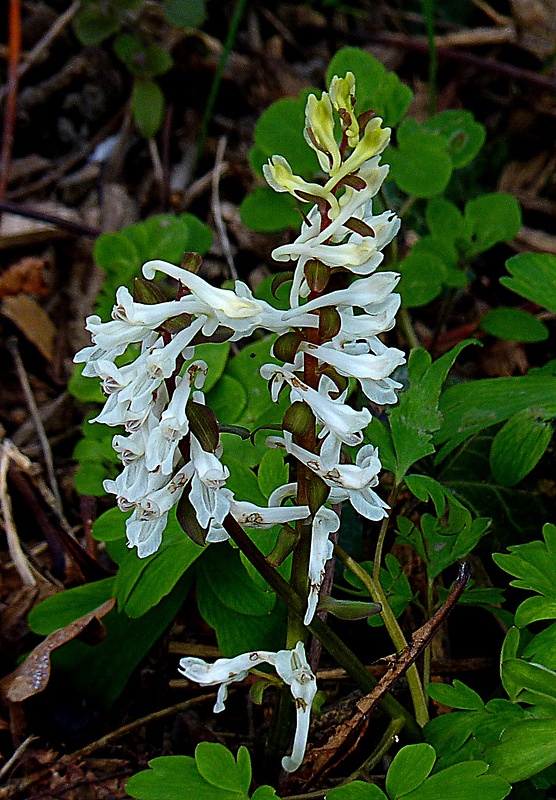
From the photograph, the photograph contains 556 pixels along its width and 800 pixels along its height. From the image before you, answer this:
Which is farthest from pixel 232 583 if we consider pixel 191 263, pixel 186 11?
pixel 186 11

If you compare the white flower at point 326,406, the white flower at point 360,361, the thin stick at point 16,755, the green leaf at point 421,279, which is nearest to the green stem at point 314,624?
the white flower at point 326,406

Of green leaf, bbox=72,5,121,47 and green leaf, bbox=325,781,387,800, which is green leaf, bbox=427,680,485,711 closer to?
green leaf, bbox=325,781,387,800

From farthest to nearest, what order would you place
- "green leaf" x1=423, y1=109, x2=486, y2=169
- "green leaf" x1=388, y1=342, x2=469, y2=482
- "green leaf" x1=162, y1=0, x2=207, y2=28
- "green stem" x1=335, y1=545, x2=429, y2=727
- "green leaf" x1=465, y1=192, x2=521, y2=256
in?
1. "green leaf" x1=162, y1=0, x2=207, y2=28
2. "green leaf" x1=423, y1=109, x2=486, y2=169
3. "green leaf" x1=465, y1=192, x2=521, y2=256
4. "green leaf" x1=388, y1=342, x2=469, y2=482
5. "green stem" x1=335, y1=545, x2=429, y2=727

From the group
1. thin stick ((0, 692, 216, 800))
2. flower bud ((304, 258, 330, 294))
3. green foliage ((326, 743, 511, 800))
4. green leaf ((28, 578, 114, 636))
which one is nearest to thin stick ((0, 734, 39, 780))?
thin stick ((0, 692, 216, 800))

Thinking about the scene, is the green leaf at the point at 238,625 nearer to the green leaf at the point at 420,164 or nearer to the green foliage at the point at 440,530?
the green foliage at the point at 440,530

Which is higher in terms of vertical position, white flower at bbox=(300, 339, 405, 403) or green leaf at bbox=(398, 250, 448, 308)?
white flower at bbox=(300, 339, 405, 403)

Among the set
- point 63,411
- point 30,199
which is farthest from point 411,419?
point 30,199

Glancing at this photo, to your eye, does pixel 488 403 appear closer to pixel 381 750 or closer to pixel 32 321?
pixel 381 750
